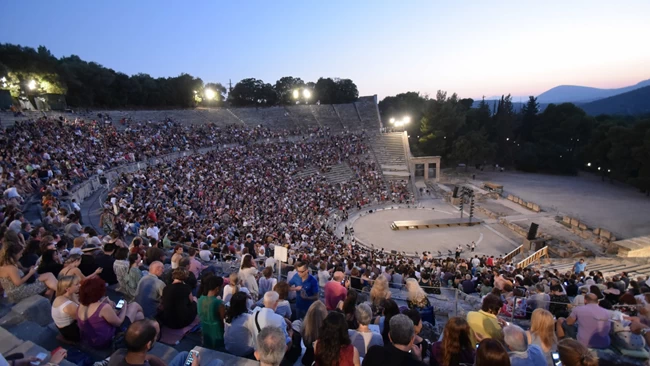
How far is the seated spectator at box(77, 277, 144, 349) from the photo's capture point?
11.8 feet

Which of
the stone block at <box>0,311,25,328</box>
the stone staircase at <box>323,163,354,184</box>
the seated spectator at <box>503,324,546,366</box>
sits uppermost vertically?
the seated spectator at <box>503,324,546,366</box>

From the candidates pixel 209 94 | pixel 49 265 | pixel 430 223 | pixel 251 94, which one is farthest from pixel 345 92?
pixel 49 265

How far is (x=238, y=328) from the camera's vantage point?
12.4 ft

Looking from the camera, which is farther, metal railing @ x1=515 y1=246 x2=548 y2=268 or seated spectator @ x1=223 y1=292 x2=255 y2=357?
metal railing @ x1=515 y1=246 x2=548 y2=268

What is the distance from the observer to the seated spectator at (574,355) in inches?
104

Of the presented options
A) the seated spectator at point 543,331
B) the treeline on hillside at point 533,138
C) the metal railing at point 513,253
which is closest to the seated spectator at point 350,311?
the seated spectator at point 543,331

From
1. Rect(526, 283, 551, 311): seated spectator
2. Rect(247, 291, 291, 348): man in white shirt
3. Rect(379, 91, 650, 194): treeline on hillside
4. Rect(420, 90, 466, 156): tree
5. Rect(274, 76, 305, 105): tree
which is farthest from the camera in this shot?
Rect(274, 76, 305, 105): tree

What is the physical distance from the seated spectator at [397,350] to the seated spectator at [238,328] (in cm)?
154

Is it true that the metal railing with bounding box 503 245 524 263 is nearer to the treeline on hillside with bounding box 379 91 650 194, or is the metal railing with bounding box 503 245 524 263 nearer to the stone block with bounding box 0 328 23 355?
the stone block with bounding box 0 328 23 355

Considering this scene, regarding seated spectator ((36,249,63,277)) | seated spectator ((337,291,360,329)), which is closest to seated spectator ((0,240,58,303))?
seated spectator ((36,249,63,277))

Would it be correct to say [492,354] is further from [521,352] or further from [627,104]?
[627,104]

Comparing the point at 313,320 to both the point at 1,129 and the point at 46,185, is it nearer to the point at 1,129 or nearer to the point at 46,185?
the point at 46,185

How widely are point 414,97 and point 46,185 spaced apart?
5720 centimetres

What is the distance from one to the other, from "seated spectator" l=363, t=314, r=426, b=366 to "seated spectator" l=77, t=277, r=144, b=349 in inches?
107
